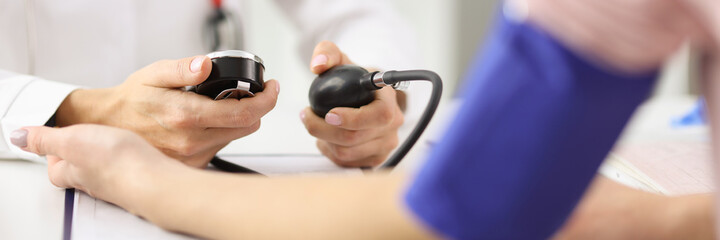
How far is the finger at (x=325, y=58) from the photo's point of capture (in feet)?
1.93

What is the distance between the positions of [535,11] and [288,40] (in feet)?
6.04

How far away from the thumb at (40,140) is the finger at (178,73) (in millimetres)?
97

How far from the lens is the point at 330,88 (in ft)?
1.89

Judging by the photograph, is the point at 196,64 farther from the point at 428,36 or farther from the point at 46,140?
the point at 428,36

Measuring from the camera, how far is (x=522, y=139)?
223mm

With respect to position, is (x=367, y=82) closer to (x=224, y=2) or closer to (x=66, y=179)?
(x=66, y=179)

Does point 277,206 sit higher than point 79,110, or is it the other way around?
point 277,206

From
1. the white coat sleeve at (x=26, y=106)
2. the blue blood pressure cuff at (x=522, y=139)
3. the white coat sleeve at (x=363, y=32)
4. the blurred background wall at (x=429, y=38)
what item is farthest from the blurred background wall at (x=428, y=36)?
the blue blood pressure cuff at (x=522, y=139)

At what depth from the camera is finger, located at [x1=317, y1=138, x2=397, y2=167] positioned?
620mm

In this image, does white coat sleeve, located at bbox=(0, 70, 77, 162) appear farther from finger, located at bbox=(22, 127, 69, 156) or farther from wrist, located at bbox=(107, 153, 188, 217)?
wrist, located at bbox=(107, 153, 188, 217)

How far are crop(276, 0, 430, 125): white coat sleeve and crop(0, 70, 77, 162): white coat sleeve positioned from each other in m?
0.42

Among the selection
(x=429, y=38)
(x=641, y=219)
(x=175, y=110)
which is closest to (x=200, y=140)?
(x=175, y=110)

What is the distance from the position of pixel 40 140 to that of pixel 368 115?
0.92ft

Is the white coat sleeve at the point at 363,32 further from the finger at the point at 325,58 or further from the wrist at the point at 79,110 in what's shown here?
the wrist at the point at 79,110
